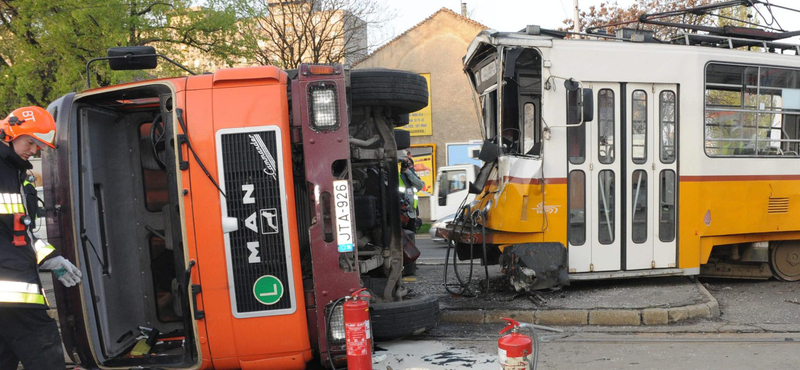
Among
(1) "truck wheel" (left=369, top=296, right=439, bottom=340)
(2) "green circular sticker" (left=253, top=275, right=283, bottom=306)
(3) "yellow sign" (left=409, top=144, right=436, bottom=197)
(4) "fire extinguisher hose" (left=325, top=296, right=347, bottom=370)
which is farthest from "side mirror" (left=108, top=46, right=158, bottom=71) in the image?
(3) "yellow sign" (left=409, top=144, right=436, bottom=197)

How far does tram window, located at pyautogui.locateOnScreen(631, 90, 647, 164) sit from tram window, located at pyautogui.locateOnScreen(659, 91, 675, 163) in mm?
213

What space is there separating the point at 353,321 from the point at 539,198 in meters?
3.25

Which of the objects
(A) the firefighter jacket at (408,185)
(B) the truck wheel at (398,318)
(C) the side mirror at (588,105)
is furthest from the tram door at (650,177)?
(B) the truck wheel at (398,318)

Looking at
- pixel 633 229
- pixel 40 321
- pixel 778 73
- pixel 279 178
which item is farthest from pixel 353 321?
pixel 778 73

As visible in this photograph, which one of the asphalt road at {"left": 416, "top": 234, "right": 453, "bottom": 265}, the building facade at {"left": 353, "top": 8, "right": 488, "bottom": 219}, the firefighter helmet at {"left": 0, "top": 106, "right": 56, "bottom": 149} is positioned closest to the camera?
the firefighter helmet at {"left": 0, "top": 106, "right": 56, "bottom": 149}

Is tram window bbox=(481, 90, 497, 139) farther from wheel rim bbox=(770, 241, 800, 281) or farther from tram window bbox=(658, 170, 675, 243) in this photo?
wheel rim bbox=(770, 241, 800, 281)

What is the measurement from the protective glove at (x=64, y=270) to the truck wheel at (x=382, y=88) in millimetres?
2392

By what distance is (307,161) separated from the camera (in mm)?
4387

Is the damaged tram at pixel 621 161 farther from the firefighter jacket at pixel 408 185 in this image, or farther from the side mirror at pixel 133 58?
the side mirror at pixel 133 58

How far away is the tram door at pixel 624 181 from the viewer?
6.85 meters

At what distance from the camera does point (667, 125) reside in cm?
705

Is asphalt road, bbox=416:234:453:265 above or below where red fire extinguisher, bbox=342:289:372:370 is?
below

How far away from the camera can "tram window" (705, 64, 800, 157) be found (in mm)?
7254

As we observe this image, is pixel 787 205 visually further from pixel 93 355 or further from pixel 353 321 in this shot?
pixel 93 355
